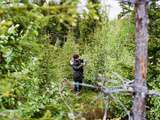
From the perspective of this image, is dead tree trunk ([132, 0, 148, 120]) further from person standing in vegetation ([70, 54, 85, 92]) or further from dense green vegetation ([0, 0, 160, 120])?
person standing in vegetation ([70, 54, 85, 92])

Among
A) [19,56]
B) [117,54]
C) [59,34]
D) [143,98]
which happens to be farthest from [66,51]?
[143,98]

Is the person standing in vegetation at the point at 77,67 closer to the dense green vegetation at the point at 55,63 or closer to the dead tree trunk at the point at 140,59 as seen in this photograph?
the dense green vegetation at the point at 55,63

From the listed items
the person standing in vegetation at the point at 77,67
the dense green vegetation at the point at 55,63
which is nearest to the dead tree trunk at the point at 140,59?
the dense green vegetation at the point at 55,63

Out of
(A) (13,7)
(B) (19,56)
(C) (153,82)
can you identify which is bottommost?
(C) (153,82)

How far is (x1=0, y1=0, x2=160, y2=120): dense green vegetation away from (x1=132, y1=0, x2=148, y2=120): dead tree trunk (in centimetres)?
23

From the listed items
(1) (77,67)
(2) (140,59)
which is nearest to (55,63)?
(1) (77,67)

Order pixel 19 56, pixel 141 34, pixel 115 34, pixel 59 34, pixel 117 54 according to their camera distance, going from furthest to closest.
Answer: pixel 59 34 < pixel 115 34 < pixel 117 54 < pixel 19 56 < pixel 141 34

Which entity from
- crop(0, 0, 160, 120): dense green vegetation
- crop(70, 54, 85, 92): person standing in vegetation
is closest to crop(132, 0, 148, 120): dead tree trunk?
crop(0, 0, 160, 120): dense green vegetation

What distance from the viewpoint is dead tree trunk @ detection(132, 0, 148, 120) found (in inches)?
219

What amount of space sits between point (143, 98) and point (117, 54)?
2260 centimetres

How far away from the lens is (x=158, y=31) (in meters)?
16.6

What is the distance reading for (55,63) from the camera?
19062mm

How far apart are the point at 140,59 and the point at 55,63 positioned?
13481 millimetres

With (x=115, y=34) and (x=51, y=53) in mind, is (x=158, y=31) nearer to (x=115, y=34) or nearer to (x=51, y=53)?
(x=51, y=53)
